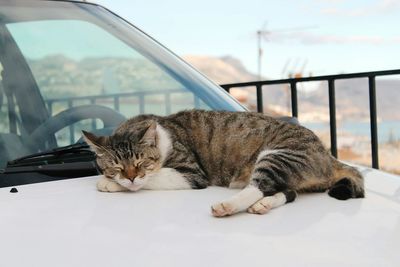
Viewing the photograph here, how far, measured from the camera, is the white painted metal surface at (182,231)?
109cm

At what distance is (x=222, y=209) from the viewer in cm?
140

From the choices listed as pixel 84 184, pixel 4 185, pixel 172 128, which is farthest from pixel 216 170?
pixel 4 185

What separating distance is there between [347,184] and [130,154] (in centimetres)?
85

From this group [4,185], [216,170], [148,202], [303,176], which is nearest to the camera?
[148,202]

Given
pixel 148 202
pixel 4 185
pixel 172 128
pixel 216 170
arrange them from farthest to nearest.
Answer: pixel 172 128 < pixel 216 170 < pixel 4 185 < pixel 148 202

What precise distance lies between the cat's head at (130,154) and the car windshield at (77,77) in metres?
0.14

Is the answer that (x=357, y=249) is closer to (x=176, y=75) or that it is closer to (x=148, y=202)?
(x=148, y=202)

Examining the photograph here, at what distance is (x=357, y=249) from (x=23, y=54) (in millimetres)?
1626

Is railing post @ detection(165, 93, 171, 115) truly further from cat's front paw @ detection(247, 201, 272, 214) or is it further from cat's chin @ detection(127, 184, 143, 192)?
cat's front paw @ detection(247, 201, 272, 214)

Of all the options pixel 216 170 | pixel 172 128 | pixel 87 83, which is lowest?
pixel 216 170

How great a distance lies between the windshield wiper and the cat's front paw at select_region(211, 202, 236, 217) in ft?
2.01

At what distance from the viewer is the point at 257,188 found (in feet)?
5.77

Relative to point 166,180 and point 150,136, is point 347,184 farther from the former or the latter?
point 150,136

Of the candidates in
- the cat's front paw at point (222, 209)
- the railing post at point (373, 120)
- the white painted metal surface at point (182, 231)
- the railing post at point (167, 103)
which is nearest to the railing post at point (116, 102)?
the railing post at point (167, 103)
